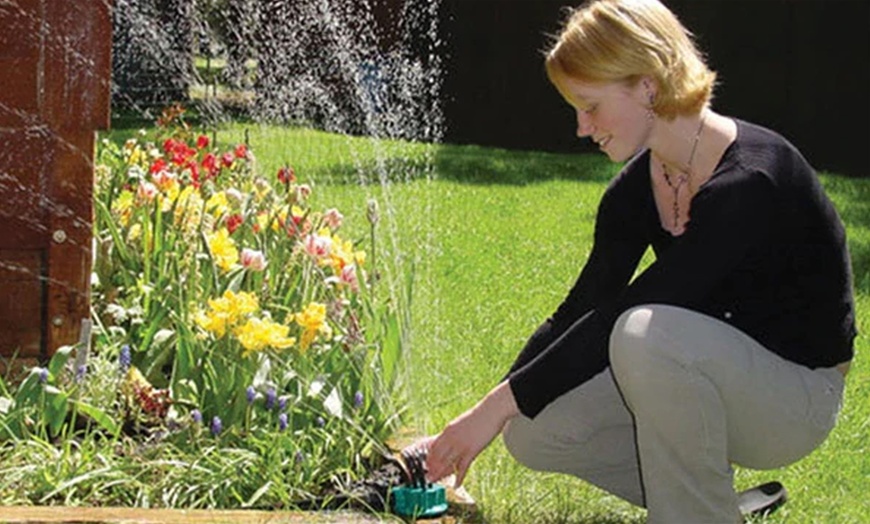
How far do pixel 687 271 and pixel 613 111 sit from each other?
30cm

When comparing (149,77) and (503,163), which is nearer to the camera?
(503,163)

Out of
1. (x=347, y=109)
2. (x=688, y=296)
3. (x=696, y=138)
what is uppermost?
(x=696, y=138)

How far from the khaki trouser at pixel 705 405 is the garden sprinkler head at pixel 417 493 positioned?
1.40 feet

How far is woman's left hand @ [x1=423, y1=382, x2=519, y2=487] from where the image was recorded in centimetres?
257

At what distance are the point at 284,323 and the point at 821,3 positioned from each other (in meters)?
9.38

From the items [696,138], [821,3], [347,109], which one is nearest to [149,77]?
[347,109]

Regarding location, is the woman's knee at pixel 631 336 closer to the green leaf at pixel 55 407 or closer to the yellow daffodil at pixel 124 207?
the green leaf at pixel 55 407

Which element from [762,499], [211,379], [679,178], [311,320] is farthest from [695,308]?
[211,379]

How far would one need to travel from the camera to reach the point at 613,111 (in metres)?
2.66

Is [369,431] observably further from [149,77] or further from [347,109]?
[149,77]

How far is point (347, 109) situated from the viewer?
13.8 m

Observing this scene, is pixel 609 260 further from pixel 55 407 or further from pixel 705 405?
pixel 55 407

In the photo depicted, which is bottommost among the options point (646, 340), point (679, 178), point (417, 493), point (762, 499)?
point (762, 499)

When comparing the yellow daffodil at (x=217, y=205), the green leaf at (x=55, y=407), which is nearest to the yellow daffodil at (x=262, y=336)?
the green leaf at (x=55, y=407)
